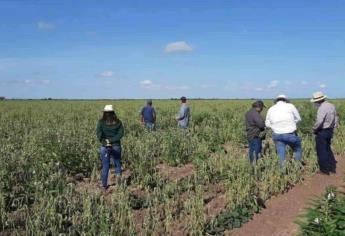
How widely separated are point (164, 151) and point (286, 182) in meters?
4.58

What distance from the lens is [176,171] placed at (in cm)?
1231

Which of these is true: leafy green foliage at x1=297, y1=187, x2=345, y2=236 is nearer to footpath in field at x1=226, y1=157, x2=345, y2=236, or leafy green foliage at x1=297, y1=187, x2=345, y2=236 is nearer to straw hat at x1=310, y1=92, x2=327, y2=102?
footpath in field at x1=226, y1=157, x2=345, y2=236

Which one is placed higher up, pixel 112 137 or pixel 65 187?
pixel 112 137

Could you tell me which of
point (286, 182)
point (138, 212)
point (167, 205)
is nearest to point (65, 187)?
point (138, 212)

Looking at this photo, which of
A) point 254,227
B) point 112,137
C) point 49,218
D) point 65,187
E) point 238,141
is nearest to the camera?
point 49,218

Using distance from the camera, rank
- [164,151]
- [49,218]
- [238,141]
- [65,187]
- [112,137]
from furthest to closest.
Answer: [238,141] < [164,151] < [112,137] < [65,187] < [49,218]

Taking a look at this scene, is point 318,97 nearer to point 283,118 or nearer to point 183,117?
point 283,118

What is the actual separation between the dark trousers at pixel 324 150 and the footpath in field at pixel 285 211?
0.29 m

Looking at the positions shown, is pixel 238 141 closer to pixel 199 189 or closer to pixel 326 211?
pixel 199 189

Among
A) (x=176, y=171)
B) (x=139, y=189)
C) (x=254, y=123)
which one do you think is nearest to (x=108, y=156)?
(x=139, y=189)

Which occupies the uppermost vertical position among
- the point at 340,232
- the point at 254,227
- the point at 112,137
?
the point at 112,137

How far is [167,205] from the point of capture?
7.93m

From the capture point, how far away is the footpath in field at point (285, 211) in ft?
25.0

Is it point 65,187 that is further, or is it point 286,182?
point 286,182
